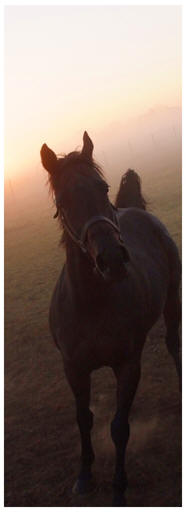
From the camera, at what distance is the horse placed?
2783 mm

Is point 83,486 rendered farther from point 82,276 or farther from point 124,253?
point 124,253

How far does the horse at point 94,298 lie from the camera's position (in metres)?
2.78

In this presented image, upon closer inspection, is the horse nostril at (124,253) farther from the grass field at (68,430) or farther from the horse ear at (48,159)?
the grass field at (68,430)

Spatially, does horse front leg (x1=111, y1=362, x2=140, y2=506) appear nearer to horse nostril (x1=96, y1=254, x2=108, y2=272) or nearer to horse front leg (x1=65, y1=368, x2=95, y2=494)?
horse front leg (x1=65, y1=368, x2=95, y2=494)

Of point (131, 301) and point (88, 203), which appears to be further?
point (131, 301)

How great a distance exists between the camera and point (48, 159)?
3098 millimetres

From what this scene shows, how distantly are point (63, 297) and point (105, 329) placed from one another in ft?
1.61

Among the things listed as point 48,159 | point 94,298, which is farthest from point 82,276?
point 48,159

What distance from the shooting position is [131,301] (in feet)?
11.5

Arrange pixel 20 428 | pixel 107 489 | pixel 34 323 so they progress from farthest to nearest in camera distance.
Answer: pixel 34 323
pixel 20 428
pixel 107 489

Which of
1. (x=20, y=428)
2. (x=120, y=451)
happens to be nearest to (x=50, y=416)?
(x=20, y=428)

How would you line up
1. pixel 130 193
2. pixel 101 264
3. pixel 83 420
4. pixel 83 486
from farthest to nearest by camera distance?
pixel 130 193
pixel 83 486
pixel 83 420
pixel 101 264

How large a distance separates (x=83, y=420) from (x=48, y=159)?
2385mm

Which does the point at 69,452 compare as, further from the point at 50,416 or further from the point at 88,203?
the point at 88,203
